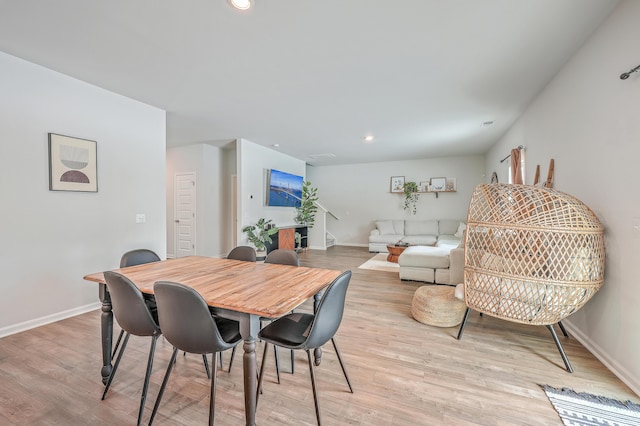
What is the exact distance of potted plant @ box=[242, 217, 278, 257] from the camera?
5465 millimetres

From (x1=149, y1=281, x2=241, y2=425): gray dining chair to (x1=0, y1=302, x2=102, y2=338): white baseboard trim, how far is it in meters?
2.29

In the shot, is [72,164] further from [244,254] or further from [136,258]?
[244,254]

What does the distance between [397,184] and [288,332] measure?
6.95 meters

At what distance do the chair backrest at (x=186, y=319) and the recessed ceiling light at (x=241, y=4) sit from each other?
1852mm

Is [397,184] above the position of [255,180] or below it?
above

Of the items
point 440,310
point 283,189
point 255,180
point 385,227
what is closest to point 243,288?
point 440,310

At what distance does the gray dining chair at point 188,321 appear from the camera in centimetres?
129

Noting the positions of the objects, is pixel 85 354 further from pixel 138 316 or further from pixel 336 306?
pixel 336 306

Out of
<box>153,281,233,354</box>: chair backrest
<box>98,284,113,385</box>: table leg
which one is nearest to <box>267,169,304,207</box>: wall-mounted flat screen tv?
<box>98,284,113,385</box>: table leg

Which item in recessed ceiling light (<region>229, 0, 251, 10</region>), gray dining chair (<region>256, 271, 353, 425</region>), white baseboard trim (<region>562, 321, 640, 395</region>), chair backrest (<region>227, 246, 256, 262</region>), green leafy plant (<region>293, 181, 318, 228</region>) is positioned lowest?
white baseboard trim (<region>562, 321, 640, 395</region>)

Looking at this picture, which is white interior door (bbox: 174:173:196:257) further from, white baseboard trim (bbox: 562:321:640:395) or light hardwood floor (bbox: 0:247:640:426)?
white baseboard trim (bbox: 562:321:640:395)

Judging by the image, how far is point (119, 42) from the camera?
227cm

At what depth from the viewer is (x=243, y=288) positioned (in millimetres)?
1610

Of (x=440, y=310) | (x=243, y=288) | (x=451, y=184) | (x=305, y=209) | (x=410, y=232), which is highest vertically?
(x=451, y=184)
